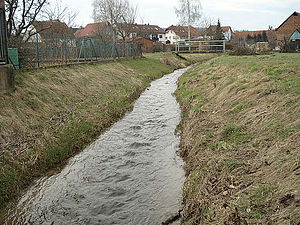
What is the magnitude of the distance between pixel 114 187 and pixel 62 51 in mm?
17938

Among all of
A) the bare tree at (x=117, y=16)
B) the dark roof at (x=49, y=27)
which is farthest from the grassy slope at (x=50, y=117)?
the bare tree at (x=117, y=16)

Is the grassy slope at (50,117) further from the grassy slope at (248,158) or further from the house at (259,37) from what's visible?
the house at (259,37)

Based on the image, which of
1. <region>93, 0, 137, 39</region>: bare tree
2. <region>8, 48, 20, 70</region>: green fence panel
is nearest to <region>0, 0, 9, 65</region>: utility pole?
<region>8, 48, 20, 70</region>: green fence panel

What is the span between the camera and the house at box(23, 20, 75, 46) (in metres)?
25.6

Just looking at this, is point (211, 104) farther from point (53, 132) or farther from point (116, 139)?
point (53, 132)

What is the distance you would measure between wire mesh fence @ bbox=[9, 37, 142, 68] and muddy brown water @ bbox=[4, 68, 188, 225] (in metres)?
8.95

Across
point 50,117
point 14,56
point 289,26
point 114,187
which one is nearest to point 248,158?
point 114,187

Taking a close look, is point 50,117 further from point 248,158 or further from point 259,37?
point 259,37

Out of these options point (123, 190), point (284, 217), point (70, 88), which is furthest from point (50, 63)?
point (284, 217)

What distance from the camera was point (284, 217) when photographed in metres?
4.54

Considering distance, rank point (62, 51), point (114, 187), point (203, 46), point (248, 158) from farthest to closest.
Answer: point (203, 46) < point (62, 51) < point (114, 187) < point (248, 158)

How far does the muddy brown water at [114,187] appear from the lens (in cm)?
708

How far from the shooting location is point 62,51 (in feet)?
78.7

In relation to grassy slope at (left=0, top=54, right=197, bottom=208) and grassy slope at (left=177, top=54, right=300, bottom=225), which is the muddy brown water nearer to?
grassy slope at (left=0, top=54, right=197, bottom=208)
